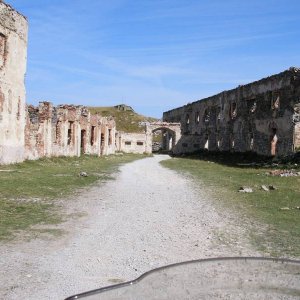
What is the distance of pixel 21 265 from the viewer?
16.7 feet

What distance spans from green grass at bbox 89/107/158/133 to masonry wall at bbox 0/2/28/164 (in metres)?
37.0

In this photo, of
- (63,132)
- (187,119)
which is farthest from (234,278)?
(187,119)

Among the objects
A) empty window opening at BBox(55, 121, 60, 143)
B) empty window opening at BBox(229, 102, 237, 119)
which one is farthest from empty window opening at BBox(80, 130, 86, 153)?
empty window opening at BBox(229, 102, 237, 119)

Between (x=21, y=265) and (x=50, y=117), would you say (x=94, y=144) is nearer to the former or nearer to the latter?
(x=50, y=117)

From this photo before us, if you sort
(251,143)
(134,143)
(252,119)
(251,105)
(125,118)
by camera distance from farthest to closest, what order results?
(125,118)
(134,143)
(251,105)
(251,143)
(252,119)

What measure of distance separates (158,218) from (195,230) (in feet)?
3.91

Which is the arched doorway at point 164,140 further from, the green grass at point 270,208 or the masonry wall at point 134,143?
the green grass at point 270,208

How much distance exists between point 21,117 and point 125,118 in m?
45.1

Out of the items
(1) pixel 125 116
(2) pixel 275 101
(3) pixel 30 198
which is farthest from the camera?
(1) pixel 125 116

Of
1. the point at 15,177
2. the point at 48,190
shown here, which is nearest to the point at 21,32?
the point at 15,177

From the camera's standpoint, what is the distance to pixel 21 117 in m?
20.9

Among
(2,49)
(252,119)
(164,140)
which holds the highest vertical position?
(2,49)

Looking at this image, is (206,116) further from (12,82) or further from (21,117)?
(12,82)

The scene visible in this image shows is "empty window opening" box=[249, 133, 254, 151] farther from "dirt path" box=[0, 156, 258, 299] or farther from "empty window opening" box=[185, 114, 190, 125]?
"dirt path" box=[0, 156, 258, 299]
